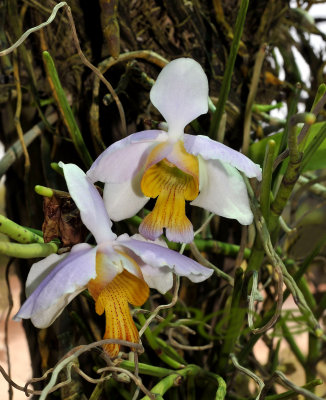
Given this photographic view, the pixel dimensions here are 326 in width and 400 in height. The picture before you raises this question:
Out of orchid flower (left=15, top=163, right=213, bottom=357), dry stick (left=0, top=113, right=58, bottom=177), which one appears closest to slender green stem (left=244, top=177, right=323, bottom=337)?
orchid flower (left=15, top=163, right=213, bottom=357)

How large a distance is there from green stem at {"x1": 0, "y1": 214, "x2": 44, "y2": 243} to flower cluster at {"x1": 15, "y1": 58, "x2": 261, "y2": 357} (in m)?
0.03

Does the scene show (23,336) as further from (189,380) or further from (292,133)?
(292,133)

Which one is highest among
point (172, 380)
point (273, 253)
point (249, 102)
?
point (249, 102)

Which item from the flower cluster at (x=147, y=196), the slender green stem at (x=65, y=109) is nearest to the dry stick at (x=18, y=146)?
the slender green stem at (x=65, y=109)

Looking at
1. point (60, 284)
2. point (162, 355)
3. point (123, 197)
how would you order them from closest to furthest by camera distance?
point (60, 284) < point (123, 197) < point (162, 355)

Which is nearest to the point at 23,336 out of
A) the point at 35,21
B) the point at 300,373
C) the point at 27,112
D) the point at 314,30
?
the point at 27,112

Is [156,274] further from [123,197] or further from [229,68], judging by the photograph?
[229,68]

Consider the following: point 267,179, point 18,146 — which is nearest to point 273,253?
point 267,179

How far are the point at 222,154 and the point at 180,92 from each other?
0.07 m

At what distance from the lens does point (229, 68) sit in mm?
457

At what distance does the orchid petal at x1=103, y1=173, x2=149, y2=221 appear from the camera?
0.41 meters

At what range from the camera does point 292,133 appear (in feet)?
1.11

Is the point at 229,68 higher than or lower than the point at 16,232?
higher

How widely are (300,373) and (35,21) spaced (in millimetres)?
791
